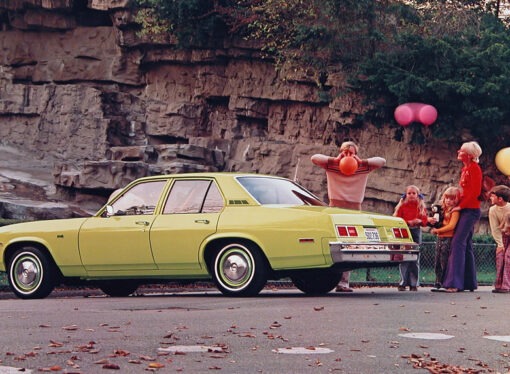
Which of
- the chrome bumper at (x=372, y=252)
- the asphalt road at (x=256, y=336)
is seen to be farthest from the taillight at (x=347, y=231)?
the asphalt road at (x=256, y=336)

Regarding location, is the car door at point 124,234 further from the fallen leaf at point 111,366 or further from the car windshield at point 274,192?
the fallen leaf at point 111,366

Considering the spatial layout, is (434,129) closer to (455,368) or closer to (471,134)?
(471,134)

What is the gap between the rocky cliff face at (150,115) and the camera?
3631cm

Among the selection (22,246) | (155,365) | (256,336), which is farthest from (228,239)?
(155,365)

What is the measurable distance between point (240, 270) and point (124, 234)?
1.69 meters

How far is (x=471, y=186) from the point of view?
50.8 ft

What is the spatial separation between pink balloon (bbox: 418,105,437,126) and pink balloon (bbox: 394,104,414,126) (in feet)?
0.97

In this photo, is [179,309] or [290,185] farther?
[290,185]

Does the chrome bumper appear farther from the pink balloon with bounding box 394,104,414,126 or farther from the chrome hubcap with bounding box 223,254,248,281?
the pink balloon with bounding box 394,104,414,126

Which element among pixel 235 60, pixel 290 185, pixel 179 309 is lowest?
pixel 179 309

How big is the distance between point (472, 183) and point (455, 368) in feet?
26.5

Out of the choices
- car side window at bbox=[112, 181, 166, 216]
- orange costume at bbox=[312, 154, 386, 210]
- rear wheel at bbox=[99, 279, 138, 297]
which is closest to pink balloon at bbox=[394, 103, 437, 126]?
orange costume at bbox=[312, 154, 386, 210]

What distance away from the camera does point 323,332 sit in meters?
9.59

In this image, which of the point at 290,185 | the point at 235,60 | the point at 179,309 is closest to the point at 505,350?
the point at 179,309
